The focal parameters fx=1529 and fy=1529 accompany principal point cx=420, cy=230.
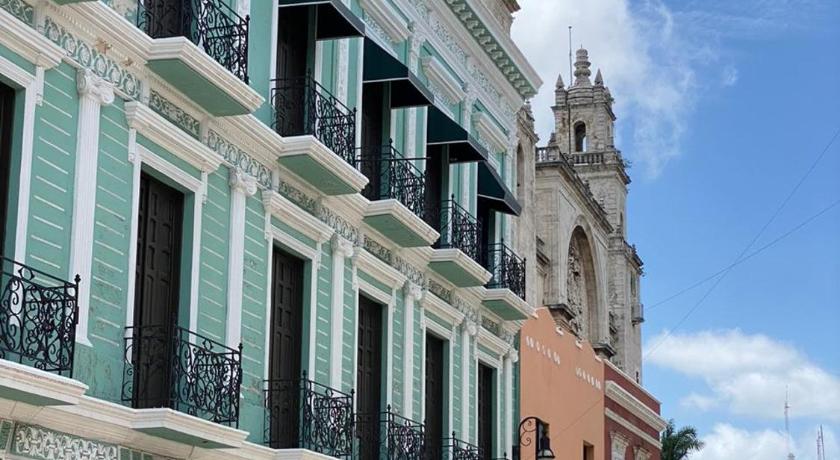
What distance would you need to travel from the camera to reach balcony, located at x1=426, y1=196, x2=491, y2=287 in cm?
1953

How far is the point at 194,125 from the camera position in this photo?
1370 cm

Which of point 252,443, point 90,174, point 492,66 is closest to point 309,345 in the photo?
point 252,443

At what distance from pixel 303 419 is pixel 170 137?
3485 mm

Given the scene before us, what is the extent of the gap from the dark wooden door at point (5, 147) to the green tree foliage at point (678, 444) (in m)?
54.4

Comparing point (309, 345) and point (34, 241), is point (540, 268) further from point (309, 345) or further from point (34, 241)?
point (34, 241)

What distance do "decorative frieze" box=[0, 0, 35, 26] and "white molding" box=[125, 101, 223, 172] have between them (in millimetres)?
1438

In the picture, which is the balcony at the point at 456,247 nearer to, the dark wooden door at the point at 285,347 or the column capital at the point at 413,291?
the column capital at the point at 413,291

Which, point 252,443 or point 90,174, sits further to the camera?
point 252,443

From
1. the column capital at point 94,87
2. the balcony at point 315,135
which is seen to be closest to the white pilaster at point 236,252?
the balcony at point 315,135

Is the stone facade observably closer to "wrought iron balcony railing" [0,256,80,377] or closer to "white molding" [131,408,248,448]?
"white molding" [131,408,248,448]

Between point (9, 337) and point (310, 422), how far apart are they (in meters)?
5.21

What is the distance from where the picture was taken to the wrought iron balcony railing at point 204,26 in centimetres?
1312

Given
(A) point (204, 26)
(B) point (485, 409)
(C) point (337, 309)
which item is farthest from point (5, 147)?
(B) point (485, 409)

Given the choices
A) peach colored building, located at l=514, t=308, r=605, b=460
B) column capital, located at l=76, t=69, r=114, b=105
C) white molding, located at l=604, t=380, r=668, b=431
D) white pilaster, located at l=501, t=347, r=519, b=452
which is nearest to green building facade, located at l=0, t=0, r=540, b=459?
column capital, located at l=76, t=69, r=114, b=105
